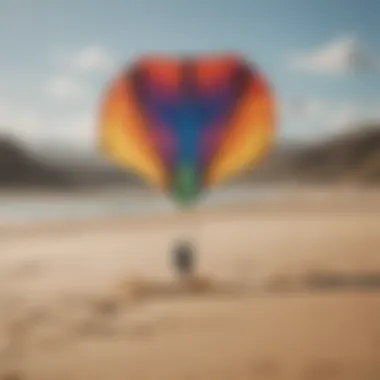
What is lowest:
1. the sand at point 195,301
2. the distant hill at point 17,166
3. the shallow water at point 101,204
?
the sand at point 195,301

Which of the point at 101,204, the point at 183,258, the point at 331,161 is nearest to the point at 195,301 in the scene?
the point at 183,258

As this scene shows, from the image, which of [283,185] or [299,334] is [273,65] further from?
[299,334]

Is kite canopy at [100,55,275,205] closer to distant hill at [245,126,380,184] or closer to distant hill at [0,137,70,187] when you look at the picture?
distant hill at [245,126,380,184]

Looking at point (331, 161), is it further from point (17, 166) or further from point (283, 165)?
point (17, 166)

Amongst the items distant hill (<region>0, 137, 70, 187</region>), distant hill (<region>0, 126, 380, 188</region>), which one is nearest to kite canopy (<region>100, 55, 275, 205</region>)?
distant hill (<region>0, 126, 380, 188</region>)

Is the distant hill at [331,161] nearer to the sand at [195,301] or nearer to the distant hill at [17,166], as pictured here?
the sand at [195,301]

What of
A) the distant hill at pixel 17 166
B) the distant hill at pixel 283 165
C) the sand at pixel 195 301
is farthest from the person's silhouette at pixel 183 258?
the distant hill at pixel 17 166

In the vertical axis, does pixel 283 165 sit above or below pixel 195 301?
above
